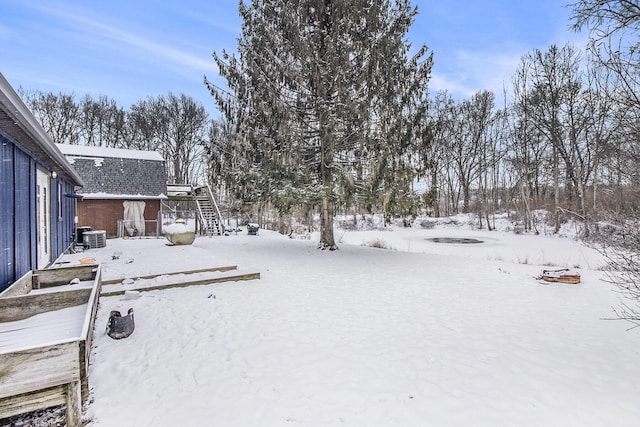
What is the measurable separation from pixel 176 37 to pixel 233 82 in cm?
612

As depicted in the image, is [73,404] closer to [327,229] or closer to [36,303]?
[36,303]

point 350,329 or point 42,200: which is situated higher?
point 42,200

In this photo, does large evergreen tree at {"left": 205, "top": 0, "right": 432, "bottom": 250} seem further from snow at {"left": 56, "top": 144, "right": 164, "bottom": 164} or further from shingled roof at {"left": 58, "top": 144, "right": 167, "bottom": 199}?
snow at {"left": 56, "top": 144, "right": 164, "bottom": 164}

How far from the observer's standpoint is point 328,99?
10.1 metres

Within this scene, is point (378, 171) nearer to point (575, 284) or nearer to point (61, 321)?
point (575, 284)

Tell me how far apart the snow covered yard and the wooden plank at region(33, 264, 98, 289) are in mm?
912

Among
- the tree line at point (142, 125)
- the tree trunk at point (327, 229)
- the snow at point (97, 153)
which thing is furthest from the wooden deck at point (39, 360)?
the tree line at point (142, 125)

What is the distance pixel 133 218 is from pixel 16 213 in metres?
12.8

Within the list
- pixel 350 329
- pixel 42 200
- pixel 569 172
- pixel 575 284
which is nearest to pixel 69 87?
pixel 42 200

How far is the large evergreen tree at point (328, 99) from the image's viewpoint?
31.5ft

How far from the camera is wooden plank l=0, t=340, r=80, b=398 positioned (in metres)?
2.07

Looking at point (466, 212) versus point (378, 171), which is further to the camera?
point (466, 212)

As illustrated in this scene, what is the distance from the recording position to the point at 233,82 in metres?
10.7

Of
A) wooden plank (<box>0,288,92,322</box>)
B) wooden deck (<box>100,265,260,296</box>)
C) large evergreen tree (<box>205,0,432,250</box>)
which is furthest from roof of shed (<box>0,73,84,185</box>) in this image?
large evergreen tree (<box>205,0,432,250</box>)
